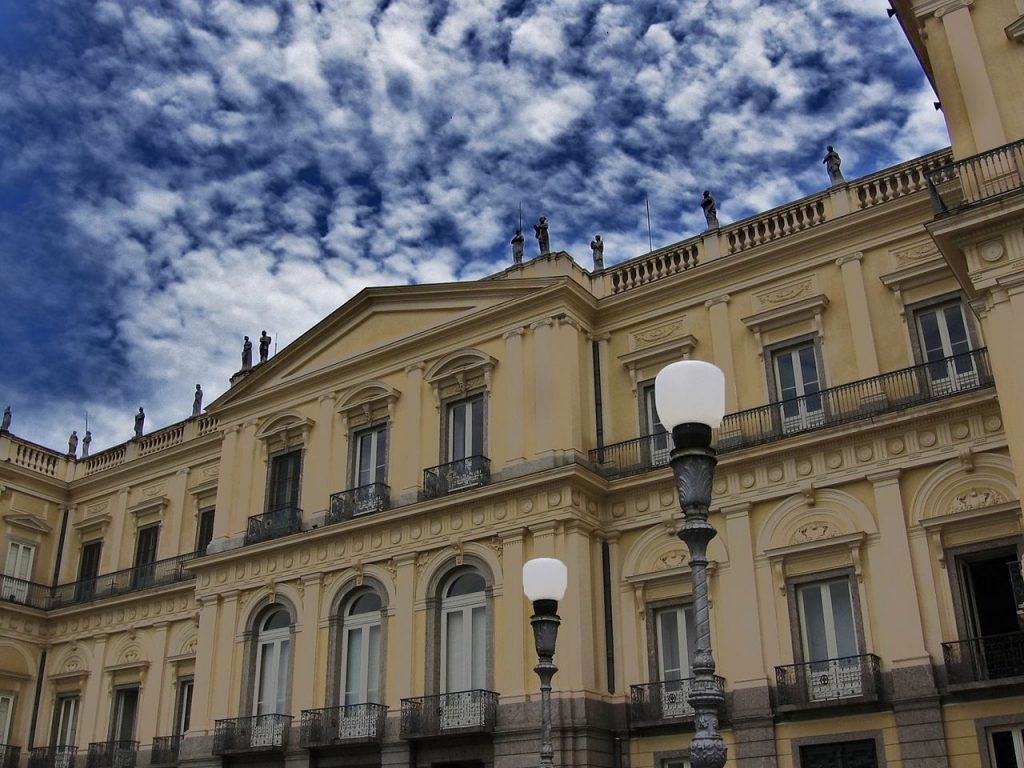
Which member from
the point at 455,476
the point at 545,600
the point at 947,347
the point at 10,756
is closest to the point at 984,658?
the point at 947,347

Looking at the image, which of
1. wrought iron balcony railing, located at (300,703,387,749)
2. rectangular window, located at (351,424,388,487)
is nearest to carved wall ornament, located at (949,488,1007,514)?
wrought iron balcony railing, located at (300,703,387,749)

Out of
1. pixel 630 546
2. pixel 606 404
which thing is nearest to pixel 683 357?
pixel 606 404

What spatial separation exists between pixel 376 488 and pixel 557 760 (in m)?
7.35

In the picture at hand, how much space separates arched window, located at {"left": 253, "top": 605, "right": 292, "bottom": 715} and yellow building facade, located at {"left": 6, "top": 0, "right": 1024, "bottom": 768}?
90 millimetres

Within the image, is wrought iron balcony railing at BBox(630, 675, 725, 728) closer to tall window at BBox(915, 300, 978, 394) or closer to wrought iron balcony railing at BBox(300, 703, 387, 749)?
wrought iron balcony railing at BBox(300, 703, 387, 749)

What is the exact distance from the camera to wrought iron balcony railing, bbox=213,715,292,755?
2227 centimetres

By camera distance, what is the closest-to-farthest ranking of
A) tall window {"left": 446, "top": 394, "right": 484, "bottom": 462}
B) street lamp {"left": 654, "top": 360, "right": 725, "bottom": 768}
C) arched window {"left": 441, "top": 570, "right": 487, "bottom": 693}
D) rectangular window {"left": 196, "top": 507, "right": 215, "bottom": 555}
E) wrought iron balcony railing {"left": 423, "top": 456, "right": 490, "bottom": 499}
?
street lamp {"left": 654, "top": 360, "right": 725, "bottom": 768} < arched window {"left": 441, "top": 570, "right": 487, "bottom": 693} < wrought iron balcony railing {"left": 423, "top": 456, "right": 490, "bottom": 499} < tall window {"left": 446, "top": 394, "right": 484, "bottom": 462} < rectangular window {"left": 196, "top": 507, "right": 215, "bottom": 555}

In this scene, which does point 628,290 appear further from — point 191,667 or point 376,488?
point 191,667

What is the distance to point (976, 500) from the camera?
17.2 m

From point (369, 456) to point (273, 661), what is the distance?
4.99m

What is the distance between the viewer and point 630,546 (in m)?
20.6

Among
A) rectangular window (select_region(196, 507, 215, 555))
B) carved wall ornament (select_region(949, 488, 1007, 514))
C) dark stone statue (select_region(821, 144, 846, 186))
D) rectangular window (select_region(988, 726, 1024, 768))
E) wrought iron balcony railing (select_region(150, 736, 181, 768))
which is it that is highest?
dark stone statue (select_region(821, 144, 846, 186))

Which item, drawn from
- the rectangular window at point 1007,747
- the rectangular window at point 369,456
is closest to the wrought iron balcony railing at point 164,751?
the rectangular window at point 369,456

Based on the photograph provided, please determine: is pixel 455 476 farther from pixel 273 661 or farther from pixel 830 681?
Answer: pixel 830 681
